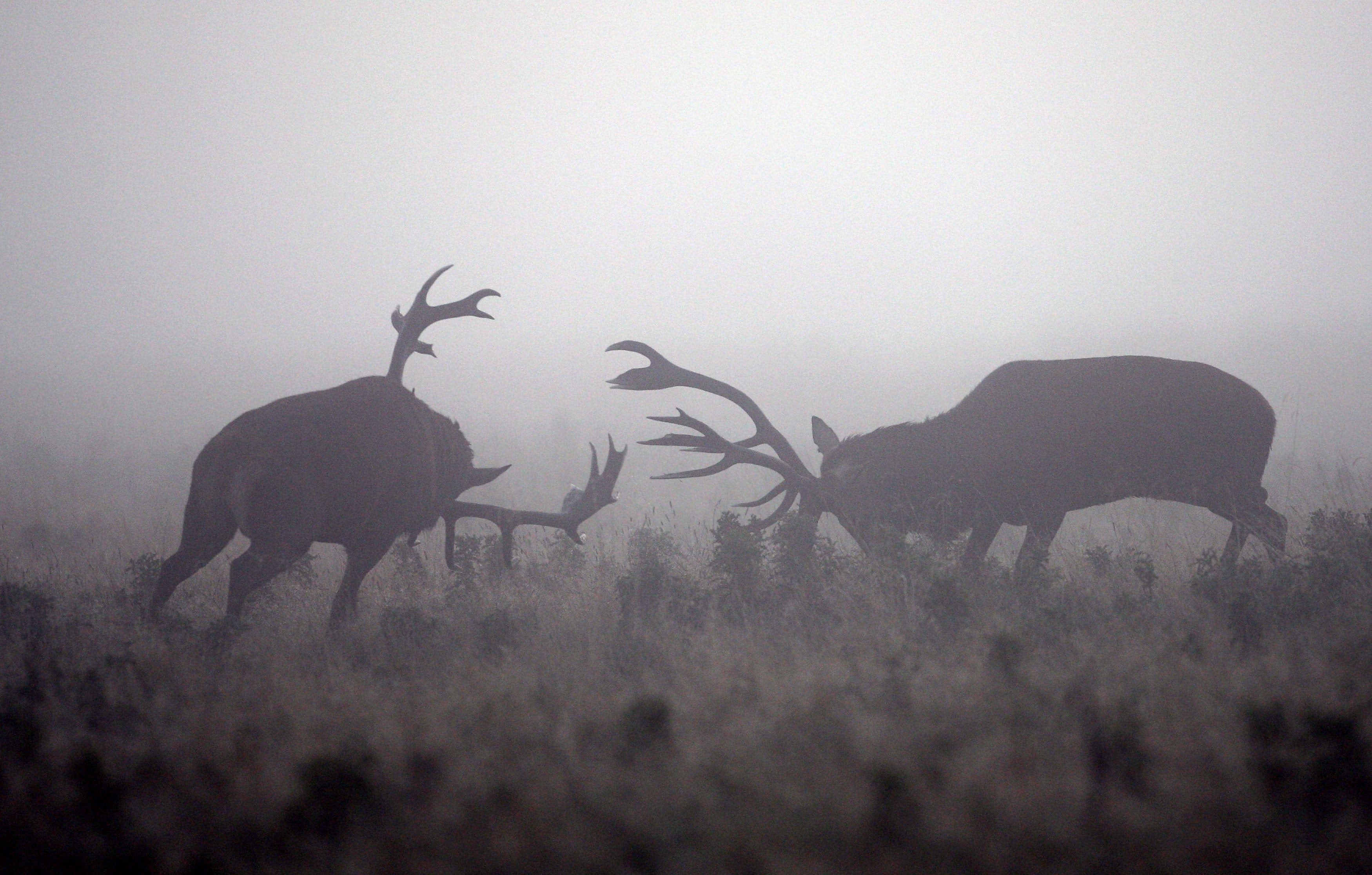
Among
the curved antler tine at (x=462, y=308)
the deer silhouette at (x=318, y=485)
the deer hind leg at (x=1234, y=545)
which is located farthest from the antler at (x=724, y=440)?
the deer hind leg at (x=1234, y=545)

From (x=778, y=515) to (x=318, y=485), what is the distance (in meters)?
3.73

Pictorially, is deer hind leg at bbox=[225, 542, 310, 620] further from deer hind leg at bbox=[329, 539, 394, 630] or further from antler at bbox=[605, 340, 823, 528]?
antler at bbox=[605, 340, 823, 528]

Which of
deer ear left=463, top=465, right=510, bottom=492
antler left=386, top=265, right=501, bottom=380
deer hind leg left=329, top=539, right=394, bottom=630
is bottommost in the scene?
deer hind leg left=329, top=539, right=394, bottom=630

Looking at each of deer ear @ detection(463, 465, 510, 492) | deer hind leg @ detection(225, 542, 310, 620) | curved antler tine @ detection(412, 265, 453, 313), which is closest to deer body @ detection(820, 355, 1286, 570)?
deer ear @ detection(463, 465, 510, 492)

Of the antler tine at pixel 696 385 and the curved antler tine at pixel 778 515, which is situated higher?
the antler tine at pixel 696 385

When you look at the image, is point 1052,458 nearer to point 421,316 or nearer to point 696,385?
point 696,385

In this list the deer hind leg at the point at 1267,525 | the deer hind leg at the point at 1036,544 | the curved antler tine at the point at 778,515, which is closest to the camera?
the deer hind leg at the point at 1036,544

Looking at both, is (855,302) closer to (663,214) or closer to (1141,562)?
(1141,562)

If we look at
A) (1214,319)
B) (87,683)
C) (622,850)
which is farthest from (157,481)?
(1214,319)

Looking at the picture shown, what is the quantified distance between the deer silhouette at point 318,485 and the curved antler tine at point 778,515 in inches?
85.4

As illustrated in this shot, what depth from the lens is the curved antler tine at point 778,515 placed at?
25.0 ft

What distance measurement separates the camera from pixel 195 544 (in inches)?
251

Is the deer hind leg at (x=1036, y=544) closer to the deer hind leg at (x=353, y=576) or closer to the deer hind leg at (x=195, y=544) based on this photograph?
the deer hind leg at (x=353, y=576)

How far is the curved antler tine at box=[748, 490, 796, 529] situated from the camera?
7.63m
